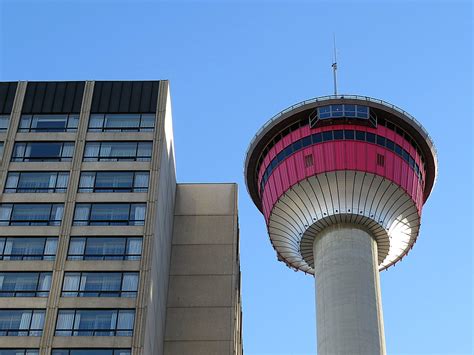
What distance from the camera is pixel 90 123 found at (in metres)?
64.9

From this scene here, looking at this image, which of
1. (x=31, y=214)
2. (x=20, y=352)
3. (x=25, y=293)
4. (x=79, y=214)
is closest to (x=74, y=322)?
(x=20, y=352)

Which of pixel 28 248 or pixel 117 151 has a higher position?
pixel 117 151

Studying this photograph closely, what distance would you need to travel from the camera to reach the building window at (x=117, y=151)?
62.9 meters

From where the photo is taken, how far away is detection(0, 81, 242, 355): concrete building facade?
54250mm

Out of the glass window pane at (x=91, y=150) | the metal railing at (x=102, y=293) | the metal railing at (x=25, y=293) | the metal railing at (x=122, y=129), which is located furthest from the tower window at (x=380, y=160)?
the metal railing at (x=25, y=293)

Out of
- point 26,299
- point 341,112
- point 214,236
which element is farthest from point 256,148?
point 26,299

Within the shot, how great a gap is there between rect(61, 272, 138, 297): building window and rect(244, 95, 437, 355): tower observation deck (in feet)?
75.9

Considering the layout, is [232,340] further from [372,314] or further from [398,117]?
[398,117]

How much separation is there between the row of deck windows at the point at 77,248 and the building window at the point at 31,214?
4.93 ft

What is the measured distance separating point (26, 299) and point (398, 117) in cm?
4198

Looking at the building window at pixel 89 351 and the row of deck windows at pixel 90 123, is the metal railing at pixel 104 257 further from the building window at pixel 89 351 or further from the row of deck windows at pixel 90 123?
the row of deck windows at pixel 90 123

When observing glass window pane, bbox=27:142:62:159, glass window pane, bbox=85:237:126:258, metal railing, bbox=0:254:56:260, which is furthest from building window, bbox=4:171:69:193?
metal railing, bbox=0:254:56:260

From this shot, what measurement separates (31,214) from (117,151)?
28.3 feet

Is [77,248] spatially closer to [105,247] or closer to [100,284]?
[105,247]
